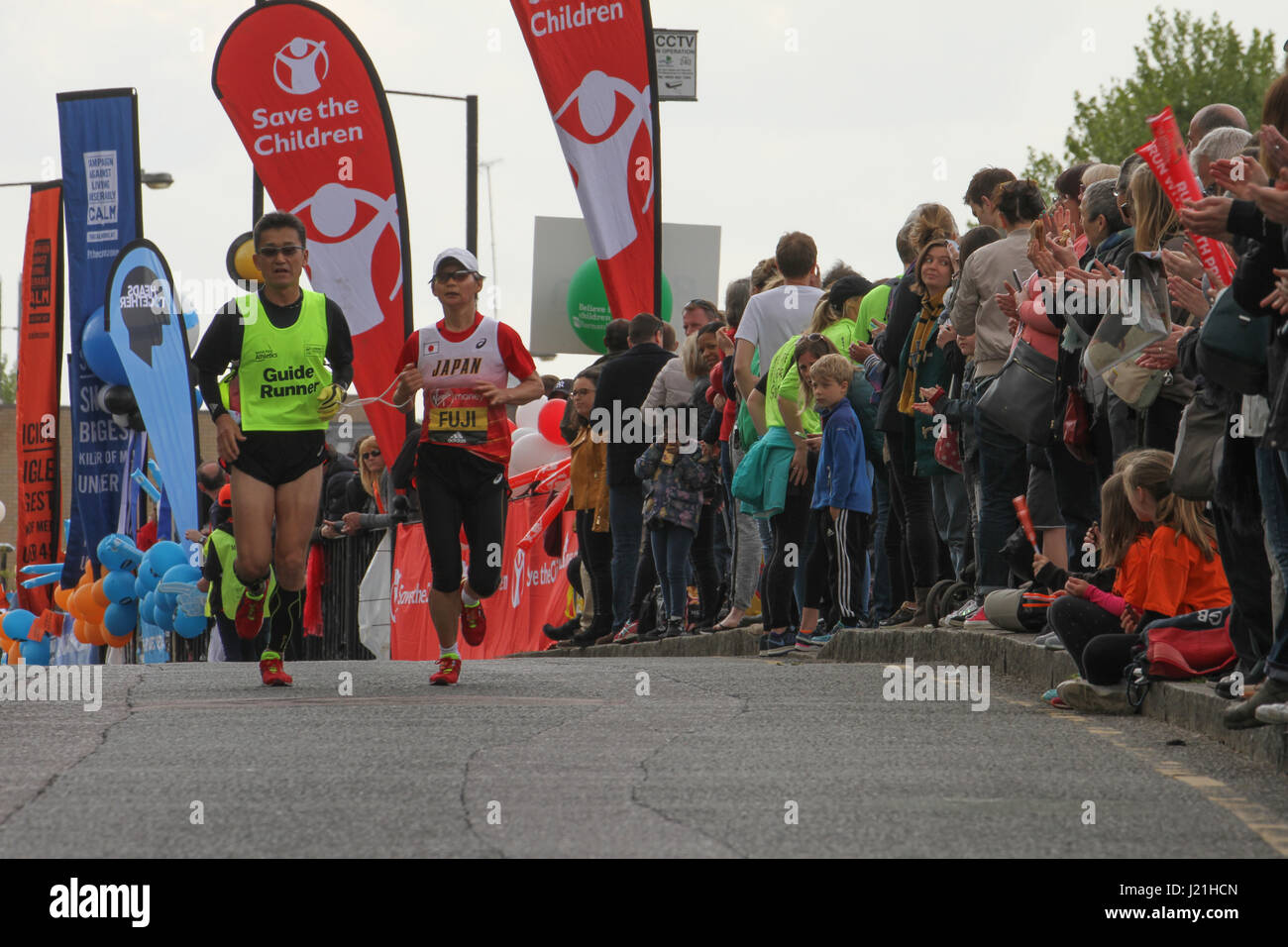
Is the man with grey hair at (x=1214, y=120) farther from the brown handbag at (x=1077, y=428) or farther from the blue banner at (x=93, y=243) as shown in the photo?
the blue banner at (x=93, y=243)

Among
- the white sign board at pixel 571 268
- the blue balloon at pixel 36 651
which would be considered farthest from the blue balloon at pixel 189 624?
the blue balloon at pixel 36 651

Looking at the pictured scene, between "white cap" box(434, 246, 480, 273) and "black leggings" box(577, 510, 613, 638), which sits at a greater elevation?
"white cap" box(434, 246, 480, 273)

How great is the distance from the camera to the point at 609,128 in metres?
17.7

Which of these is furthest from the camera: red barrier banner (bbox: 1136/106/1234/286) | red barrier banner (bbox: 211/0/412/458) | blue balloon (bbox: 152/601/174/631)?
blue balloon (bbox: 152/601/174/631)

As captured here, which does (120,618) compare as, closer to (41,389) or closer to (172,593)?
(172,593)

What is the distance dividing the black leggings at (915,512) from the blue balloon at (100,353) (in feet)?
52.0

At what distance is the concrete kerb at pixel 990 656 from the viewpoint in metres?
6.80

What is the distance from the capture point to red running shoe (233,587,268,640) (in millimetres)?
9820

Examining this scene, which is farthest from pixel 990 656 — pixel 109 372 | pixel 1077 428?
pixel 109 372

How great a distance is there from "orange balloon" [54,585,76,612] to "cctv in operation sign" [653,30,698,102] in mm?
9281

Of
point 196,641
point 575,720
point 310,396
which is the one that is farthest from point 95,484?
point 575,720

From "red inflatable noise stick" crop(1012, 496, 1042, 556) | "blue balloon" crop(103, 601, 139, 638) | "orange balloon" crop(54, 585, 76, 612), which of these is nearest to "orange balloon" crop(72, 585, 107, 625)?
"blue balloon" crop(103, 601, 139, 638)

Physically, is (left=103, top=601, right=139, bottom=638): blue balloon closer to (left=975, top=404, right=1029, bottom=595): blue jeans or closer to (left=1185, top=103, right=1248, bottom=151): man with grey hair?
(left=975, top=404, right=1029, bottom=595): blue jeans
